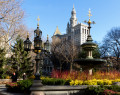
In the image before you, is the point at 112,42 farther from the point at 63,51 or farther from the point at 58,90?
the point at 58,90

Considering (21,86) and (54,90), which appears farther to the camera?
(21,86)

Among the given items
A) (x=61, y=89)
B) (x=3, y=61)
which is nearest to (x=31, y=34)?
(x=3, y=61)

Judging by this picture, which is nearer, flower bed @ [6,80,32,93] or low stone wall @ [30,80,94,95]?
low stone wall @ [30,80,94,95]

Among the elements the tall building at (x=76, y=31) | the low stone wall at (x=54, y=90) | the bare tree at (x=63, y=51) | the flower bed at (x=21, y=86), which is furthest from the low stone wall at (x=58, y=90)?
the tall building at (x=76, y=31)

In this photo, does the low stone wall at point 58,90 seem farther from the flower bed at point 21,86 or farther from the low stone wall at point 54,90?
the flower bed at point 21,86

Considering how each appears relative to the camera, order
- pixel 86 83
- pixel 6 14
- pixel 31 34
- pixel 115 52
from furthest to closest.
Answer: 1. pixel 115 52
2. pixel 31 34
3. pixel 6 14
4. pixel 86 83

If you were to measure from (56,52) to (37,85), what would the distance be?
35.9 meters

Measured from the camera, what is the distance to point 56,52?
45531 millimetres

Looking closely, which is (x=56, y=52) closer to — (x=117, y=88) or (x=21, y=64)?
(x=21, y=64)

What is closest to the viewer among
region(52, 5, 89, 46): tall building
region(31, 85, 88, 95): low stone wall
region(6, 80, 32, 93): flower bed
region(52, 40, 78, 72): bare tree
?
region(31, 85, 88, 95): low stone wall

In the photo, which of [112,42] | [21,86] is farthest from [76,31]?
[21,86]

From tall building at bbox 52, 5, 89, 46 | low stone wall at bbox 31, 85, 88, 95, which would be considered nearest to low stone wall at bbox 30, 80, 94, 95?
low stone wall at bbox 31, 85, 88, 95

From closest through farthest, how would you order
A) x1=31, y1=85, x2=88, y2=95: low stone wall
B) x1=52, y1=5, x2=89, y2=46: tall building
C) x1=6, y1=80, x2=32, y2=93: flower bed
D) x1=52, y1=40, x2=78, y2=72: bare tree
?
x1=31, y1=85, x2=88, y2=95: low stone wall → x1=6, y1=80, x2=32, y2=93: flower bed → x1=52, y1=40, x2=78, y2=72: bare tree → x1=52, y1=5, x2=89, y2=46: tall building

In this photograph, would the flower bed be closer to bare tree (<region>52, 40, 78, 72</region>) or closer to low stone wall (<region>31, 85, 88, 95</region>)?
low stone wall (<region>31, 85, 88, 95</region>)
